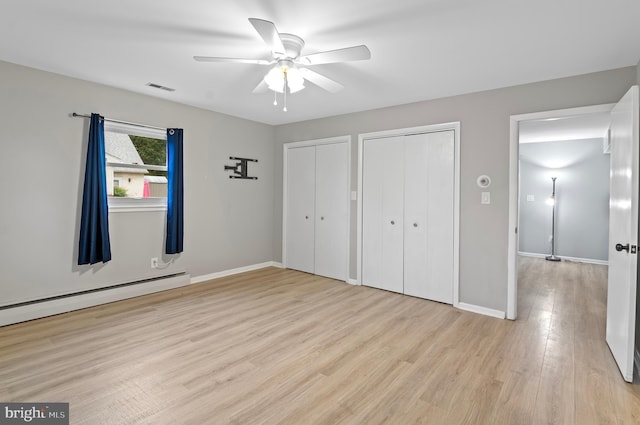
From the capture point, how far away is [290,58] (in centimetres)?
252

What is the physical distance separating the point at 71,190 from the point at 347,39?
312 centimetres

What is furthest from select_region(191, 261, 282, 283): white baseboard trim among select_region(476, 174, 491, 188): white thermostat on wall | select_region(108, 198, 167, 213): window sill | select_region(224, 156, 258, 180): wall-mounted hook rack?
select_region(476, 174, 491, 188): white thermostat on wall

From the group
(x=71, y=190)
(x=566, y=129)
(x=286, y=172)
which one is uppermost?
(x=566, y=129)

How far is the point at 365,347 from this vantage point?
108 inches

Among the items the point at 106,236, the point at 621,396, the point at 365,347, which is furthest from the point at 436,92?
the point at 106,236

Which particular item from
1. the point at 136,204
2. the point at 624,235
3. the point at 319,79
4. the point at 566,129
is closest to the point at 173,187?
the point at 136,204

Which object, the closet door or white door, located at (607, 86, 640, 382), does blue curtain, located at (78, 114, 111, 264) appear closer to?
the closet door

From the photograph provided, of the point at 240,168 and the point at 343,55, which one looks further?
the point at 240,168

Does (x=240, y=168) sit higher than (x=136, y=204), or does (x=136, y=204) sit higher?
(x=240, y=168)

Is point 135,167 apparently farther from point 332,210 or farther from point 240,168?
point 332,210

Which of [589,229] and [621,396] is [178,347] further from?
[589,229]

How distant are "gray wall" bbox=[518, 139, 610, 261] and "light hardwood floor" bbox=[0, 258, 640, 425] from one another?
3245mm

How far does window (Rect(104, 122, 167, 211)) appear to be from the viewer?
150 inches

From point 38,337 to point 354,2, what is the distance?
3597 millimetres
